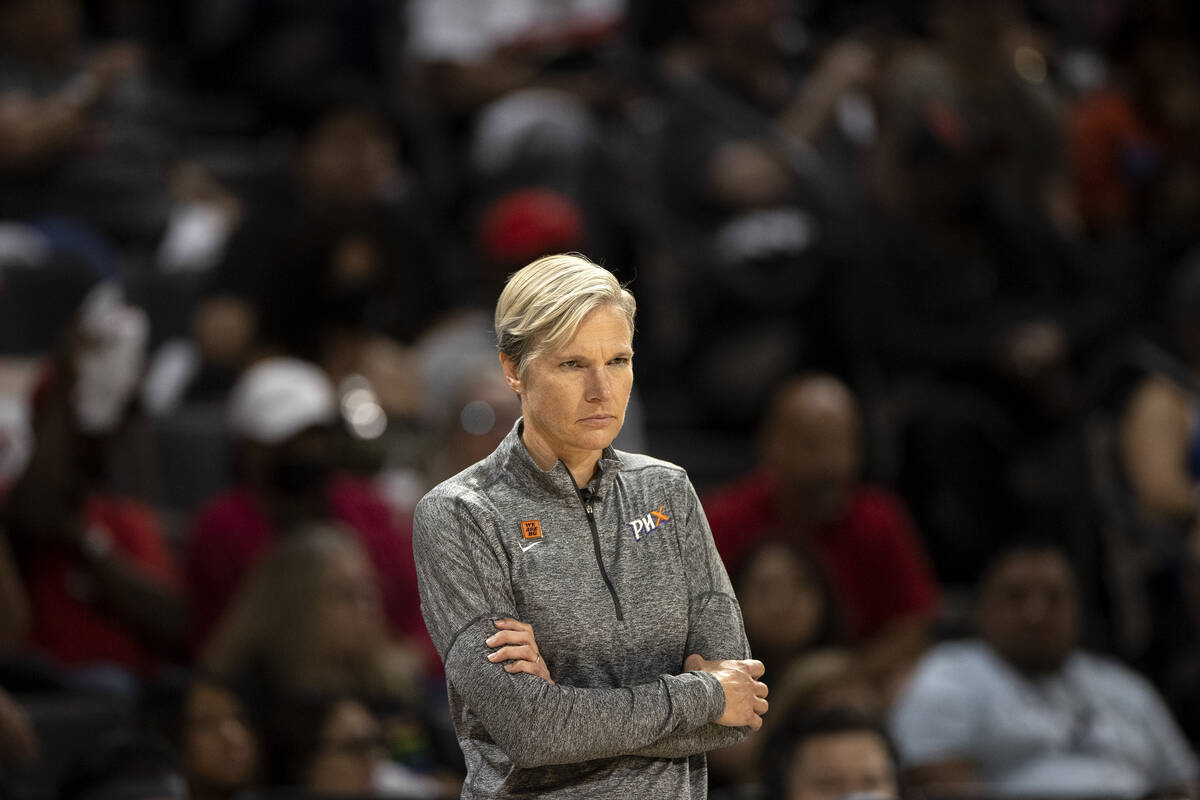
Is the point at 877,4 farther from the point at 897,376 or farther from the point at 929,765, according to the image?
the point at 929,765

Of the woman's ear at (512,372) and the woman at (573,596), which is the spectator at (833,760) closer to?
the woman at (573,596)

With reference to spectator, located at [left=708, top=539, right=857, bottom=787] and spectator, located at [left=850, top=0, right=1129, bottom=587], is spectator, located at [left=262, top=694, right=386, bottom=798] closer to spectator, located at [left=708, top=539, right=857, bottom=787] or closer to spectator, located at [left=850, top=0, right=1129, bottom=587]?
spectator, located at [left=708, top=539, right=857, bottom=787]

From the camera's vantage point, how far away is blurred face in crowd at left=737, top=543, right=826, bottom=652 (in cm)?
563

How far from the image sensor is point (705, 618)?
2.39m

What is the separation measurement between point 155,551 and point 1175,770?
3.53 meters

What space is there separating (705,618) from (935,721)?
11.8 feet

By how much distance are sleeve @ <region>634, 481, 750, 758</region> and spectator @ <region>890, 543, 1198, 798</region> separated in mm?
3502

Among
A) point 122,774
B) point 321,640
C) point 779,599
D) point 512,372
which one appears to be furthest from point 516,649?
point 779,599

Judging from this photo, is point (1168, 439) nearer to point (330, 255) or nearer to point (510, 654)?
point (330, 255)

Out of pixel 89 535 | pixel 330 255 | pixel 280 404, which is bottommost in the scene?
pixel 89 535

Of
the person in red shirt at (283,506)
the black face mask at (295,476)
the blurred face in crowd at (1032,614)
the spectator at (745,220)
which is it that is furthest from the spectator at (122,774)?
the spectator at (745,220)

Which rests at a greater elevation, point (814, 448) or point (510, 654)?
point (510, 654)

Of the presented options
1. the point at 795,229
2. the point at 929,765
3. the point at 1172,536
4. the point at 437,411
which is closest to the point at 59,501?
the point at 437,411

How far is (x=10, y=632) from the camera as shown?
5344 millimetres
